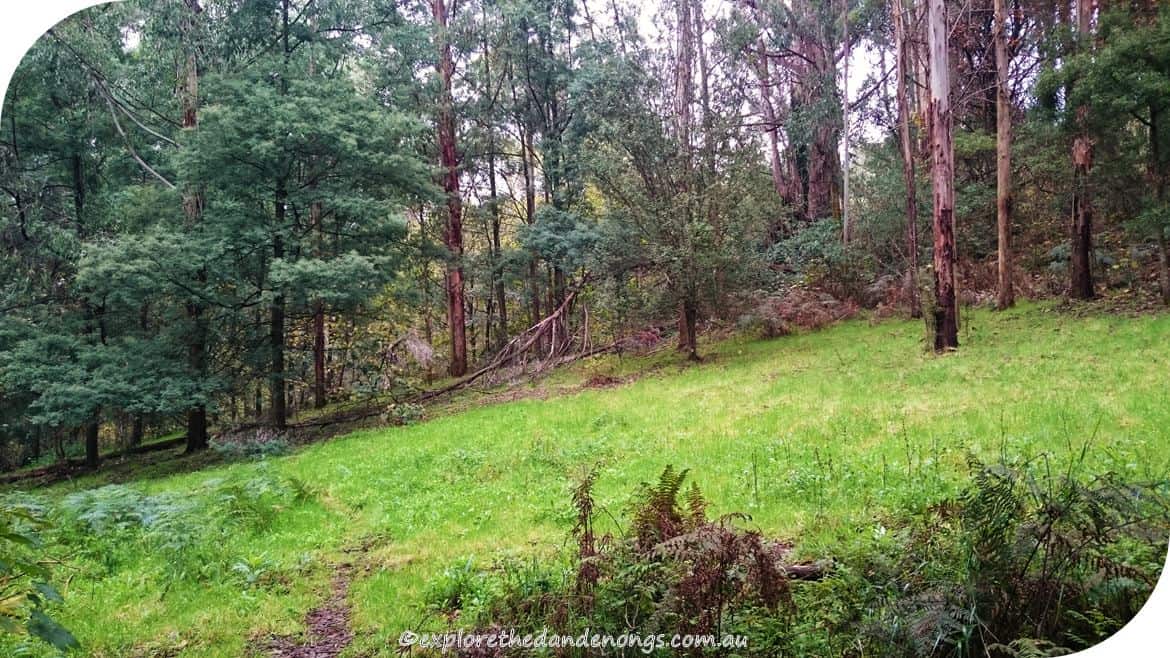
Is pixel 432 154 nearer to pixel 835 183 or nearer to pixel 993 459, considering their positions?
pixel 835 183

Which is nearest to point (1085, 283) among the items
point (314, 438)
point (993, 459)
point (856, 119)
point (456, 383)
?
point (993, 459)

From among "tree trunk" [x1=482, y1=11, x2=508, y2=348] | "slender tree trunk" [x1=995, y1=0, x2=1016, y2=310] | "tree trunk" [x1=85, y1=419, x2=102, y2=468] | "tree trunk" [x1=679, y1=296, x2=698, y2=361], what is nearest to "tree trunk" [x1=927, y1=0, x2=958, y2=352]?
"slender tree trunk" [x1=995, y1=0, x2=1016, y2=310]

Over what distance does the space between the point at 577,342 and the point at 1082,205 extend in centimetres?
583

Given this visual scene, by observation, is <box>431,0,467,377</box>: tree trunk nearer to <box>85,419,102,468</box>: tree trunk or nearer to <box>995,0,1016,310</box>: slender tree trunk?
<box>85,419,102,468</box>: tree trunk

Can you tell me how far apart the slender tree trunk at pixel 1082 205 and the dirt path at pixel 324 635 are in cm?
570

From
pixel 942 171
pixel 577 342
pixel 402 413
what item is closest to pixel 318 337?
pixel 402 413

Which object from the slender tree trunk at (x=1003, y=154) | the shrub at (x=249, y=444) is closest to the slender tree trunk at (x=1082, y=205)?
the slender tree trunk at (x=1003, y=154)

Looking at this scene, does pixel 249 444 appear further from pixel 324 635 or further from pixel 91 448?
pixel 324 635

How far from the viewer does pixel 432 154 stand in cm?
1347

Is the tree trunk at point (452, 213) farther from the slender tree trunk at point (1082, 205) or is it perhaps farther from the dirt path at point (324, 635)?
the slender tree trunk at point (1082, 205)

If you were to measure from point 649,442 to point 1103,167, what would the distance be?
459 cm

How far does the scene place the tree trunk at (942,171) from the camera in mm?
6930

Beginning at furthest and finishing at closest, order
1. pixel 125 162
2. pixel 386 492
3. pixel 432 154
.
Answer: pixel 432 154, pixel 125 162, pixel 386 492

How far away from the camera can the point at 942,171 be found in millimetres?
7457
